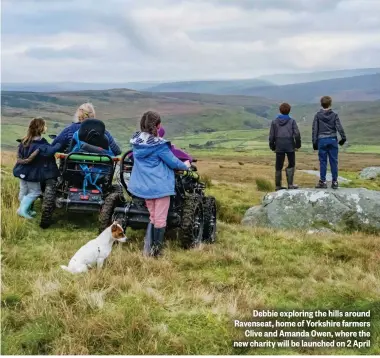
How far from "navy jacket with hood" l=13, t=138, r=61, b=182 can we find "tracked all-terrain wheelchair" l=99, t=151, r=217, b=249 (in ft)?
5.50

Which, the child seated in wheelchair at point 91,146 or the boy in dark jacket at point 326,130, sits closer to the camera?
the child seated in wheelchair at point 91,146

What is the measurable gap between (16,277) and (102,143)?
411cm

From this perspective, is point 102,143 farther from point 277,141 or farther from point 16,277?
point 277,141

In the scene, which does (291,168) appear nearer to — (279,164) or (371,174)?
(279,164)

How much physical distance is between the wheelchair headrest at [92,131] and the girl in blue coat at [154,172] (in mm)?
2284

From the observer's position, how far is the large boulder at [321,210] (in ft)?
A: 40.2

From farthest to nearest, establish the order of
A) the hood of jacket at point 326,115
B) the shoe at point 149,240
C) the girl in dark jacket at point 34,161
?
the hood of jacket at point 326,115 < the girl in dark jacket at point 34,161 < the shoe at point 149,240

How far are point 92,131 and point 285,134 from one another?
5.81 m

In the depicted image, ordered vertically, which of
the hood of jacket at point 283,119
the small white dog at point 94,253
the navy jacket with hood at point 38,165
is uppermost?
the hood of jacket at point 283,119

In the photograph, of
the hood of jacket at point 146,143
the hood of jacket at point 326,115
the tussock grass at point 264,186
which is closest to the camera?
the hood of jacket at point 146,143

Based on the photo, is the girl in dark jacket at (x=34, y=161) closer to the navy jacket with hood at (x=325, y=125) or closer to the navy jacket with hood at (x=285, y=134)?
the navy jacket with hood at (x=285, y=134)

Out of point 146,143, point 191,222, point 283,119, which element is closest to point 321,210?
point 283,119

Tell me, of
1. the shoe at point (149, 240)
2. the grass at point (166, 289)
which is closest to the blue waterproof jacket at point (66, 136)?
the grass at point (166, 289)

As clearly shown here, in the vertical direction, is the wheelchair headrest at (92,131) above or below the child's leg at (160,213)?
above
